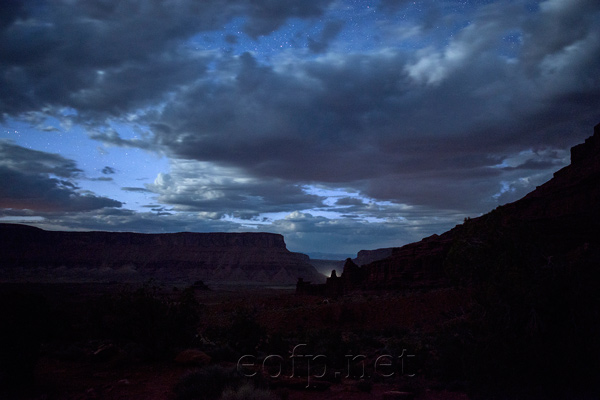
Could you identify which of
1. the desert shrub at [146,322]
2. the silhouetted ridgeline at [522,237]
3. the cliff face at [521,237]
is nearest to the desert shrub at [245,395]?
the cliff face at [521,237]

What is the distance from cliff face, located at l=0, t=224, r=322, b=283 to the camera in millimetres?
116125

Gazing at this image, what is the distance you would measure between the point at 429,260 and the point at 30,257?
12955cm

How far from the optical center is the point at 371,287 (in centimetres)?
4522

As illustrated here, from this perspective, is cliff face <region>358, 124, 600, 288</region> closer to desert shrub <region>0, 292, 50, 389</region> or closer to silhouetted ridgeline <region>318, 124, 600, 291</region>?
silhouetted ridgeline <region>318, 124, 600, 291</region>

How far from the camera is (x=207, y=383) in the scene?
7402 mm

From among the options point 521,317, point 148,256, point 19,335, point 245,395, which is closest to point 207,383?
point 245,395

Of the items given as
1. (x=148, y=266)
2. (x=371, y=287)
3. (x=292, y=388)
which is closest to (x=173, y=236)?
(x=148, y=266)

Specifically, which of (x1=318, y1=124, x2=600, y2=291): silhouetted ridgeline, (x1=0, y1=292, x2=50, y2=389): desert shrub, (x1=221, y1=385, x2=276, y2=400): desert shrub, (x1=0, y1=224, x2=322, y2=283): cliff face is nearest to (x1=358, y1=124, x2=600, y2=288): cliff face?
(x1=318, y1=124, x2=600, y2=291): silhouetted ridgeline

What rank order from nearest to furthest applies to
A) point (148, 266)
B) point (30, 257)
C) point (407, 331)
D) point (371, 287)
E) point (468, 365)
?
point (468, 365) → point (407, 331) → point (371, 287) → point (30, 257) → point (148, 266)

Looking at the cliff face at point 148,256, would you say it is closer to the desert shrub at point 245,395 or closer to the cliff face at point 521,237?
the cliff face at point 521,237

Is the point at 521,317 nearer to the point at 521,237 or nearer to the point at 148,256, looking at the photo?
the point at 521,237

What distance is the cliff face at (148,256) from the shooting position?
116125 millimetres

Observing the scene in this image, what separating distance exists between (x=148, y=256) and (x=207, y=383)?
145 meters

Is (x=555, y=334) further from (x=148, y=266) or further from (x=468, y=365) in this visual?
(x=148, y=266)
